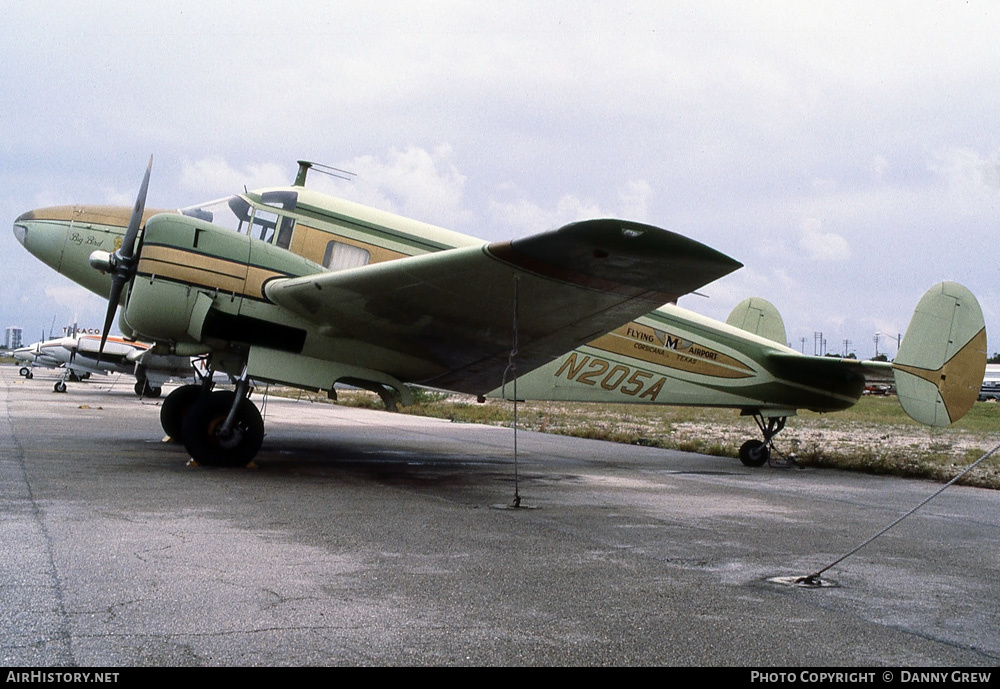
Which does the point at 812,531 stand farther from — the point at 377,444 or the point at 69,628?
the point at 377,444

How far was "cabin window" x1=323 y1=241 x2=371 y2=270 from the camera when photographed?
10.1 metres

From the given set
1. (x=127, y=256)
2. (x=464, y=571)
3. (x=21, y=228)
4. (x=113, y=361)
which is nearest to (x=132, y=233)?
(x=127, y=256)

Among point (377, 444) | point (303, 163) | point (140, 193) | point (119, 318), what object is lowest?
point (377, 444)

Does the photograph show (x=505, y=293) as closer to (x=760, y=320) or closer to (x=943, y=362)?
(x=943, y=362)

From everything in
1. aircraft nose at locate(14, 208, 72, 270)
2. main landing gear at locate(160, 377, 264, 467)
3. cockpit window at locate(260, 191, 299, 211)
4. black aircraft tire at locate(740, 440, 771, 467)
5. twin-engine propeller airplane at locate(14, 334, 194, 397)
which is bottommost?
twin-engine propeller airplane at locate(14, 334, 194, 397)

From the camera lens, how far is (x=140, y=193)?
955 centimetres

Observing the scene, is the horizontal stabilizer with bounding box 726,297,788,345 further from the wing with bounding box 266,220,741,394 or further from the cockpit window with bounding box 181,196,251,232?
the cockpit window with bounding box 181,196,251,232

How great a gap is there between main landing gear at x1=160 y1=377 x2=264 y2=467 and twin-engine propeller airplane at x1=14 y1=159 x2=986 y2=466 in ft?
0.05

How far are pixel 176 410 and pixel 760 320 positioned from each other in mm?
9979

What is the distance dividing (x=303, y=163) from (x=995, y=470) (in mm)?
11691

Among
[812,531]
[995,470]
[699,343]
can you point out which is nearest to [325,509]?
[812,531]

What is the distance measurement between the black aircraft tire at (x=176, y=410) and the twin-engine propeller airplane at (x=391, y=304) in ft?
0.19

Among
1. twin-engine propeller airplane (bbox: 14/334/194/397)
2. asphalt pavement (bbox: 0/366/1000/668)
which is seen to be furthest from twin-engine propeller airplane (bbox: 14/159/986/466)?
twin-engine propeller airplane (bbox: 14/334/194/397)

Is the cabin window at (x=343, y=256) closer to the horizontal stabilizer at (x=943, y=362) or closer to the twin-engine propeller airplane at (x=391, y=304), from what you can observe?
the twin-engine propeller airplane at (x=391, y=304)
